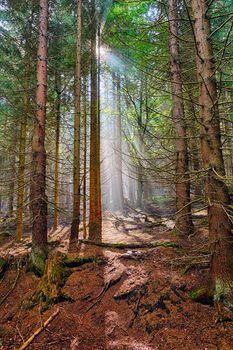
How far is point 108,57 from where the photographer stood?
10.9m

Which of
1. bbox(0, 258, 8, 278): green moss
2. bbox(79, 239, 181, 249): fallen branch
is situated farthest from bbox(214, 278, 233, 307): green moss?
bbox(0, 258, 8, 278): green moss

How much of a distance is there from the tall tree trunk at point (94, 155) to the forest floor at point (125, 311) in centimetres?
224

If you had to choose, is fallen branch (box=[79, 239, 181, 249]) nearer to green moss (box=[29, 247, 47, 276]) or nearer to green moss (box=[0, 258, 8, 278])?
green moss (box=[29, 247, 47, 276])

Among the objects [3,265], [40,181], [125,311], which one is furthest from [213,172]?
[3,265]

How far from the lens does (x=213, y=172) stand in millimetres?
3051

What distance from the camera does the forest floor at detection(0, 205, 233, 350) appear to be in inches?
119

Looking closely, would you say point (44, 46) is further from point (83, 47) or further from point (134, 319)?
point (134, 319)

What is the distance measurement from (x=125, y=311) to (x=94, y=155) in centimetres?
526

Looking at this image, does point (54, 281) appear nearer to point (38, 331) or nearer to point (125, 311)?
point (38, 331)

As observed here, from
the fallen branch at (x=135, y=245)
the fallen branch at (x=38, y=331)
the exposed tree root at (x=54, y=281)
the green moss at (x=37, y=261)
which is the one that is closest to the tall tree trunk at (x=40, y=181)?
the green moss at (x=37, y=261)

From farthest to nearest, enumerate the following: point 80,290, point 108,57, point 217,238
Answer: point 108,57 < point 80,290 < point 217,238

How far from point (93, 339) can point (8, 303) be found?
2359 millimetres

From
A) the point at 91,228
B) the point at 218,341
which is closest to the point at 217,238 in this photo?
the point at 218,341

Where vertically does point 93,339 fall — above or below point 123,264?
below
